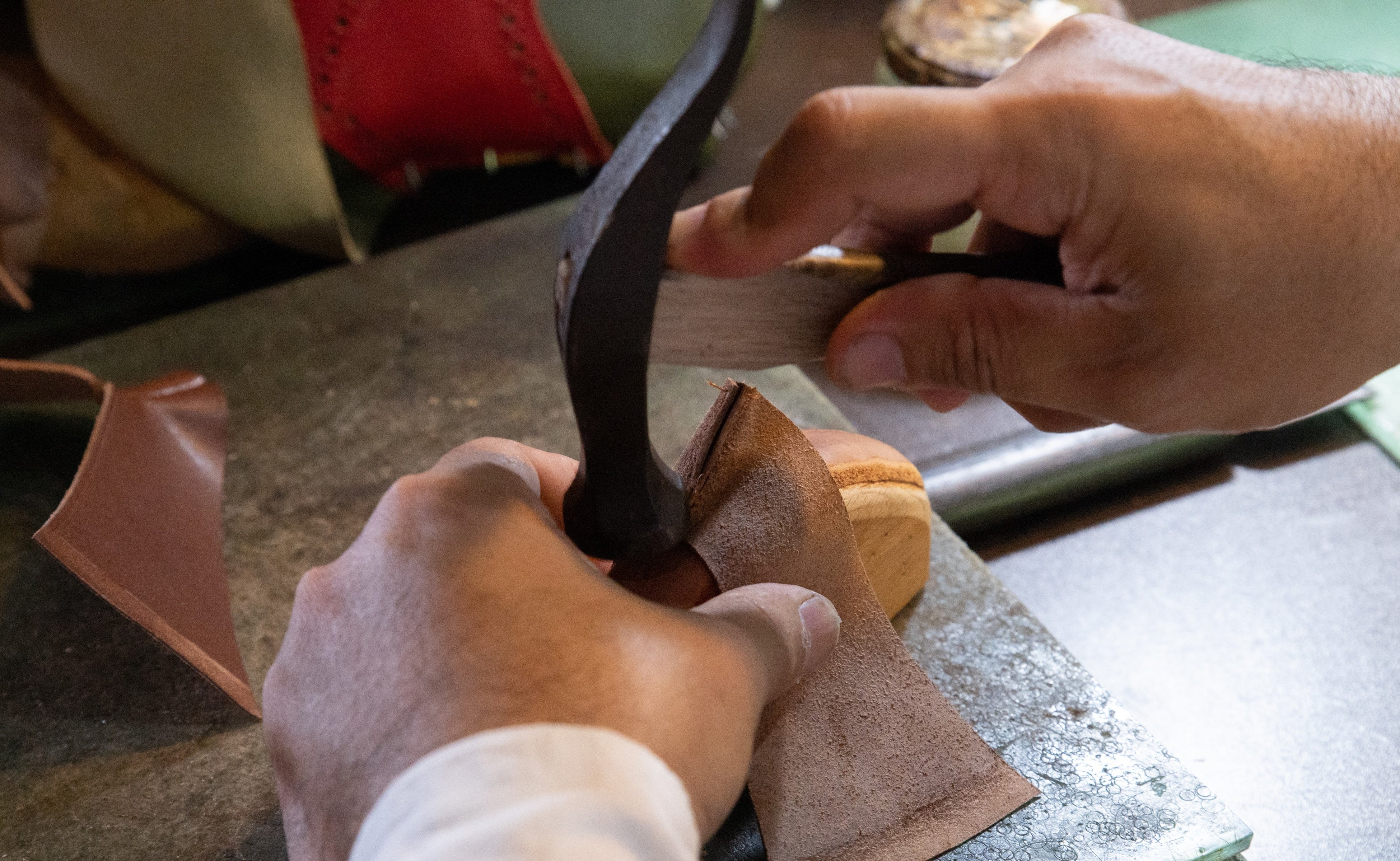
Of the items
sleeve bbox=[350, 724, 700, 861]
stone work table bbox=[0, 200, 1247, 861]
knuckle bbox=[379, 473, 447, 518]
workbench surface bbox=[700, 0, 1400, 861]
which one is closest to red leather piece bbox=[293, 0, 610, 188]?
stone work table bbox=[0, 200, 1247, 861]

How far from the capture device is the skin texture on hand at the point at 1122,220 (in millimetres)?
624

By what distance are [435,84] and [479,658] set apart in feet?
3.68

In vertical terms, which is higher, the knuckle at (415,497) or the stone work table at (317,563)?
the knuckle at (415,497)

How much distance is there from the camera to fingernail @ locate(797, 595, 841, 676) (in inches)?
26.3

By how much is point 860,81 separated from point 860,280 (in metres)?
1.48

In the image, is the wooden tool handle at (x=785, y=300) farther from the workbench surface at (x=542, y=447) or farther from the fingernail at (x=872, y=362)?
the workbench surface at (x=542, y=447)

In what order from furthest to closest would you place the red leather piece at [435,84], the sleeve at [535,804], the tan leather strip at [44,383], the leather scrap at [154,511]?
the red leather piece at [435,84] → the tan leather strip at [44,383] → the leather scrap at [154,511] → the sleeve at [535,804]

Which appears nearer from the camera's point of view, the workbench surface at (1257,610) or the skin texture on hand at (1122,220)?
the skin texture on hand at (1122,220)

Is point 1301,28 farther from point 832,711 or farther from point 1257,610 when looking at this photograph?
point 832,711

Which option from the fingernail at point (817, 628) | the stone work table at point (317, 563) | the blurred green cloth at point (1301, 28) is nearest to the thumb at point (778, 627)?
the fingernail at point (817, 628)

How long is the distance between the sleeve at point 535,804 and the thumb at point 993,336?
1.11 ft

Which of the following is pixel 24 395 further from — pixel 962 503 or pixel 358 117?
pixel 962 503

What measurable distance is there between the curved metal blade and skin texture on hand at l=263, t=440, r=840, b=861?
0.23 feet

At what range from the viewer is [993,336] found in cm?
70
